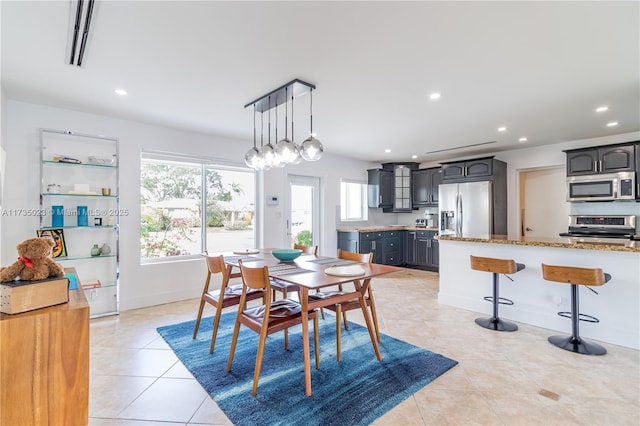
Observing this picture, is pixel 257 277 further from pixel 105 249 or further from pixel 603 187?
pixel 603 187

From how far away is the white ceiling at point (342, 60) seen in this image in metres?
1.76

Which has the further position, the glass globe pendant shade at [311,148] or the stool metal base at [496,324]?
the stool metal base at [496,324]

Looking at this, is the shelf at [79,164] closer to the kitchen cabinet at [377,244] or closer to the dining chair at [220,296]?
the dining chair at [220,296]

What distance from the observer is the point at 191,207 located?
440 cm

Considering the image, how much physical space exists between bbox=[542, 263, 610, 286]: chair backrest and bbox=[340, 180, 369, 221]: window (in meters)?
4.03

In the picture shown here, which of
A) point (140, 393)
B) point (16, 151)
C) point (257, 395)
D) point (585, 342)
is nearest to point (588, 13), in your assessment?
point (585, 342)

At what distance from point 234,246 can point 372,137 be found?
9.21 feet

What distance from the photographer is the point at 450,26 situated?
1.87 m

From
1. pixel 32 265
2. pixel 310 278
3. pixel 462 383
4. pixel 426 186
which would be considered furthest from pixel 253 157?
pixel 426 186

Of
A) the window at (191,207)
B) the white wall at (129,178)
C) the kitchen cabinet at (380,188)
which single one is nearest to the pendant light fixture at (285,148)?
the white wall at (129,178)

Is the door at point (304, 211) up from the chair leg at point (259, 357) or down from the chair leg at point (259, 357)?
up

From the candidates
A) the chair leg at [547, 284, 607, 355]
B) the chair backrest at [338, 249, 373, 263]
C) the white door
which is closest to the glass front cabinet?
the chair backrest at [338, 249, 373, 263]

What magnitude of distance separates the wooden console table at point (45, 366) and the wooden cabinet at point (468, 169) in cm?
567

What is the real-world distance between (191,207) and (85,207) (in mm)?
1253
